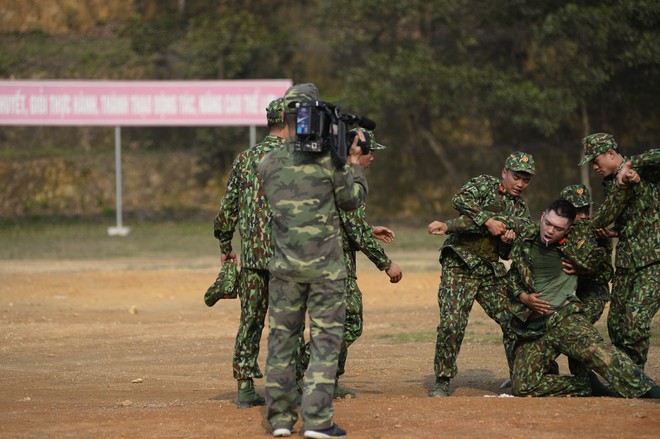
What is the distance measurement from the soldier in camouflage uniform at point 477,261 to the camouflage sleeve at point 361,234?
504mm

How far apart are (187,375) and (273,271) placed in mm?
3796

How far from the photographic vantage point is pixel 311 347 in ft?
22.1

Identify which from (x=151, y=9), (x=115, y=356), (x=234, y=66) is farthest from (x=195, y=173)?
(x=115, y=356)

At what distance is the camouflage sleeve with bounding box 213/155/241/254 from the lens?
804 centimetres

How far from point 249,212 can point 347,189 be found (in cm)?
135

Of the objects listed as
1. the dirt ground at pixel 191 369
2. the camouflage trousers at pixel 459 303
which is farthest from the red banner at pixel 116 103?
the camouflage trousers at pixel 459 303

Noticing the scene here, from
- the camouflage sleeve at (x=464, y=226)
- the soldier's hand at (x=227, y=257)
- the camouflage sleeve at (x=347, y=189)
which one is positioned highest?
the camouflage sleeve at (x=347, y=189)

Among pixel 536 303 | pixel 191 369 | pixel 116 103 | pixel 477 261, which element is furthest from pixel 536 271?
pixel 116 103

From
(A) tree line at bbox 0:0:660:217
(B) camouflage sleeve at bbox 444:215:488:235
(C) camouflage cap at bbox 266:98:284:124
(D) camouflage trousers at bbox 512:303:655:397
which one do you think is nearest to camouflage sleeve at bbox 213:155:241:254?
(C) camouflage cap at bbox 266:98:284:124

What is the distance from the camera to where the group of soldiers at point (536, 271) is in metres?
8.03

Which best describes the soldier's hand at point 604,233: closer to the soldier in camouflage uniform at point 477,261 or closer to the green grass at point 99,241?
the soldier in camouflage uniform at point 477,261

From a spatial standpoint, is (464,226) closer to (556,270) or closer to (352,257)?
(556,270)

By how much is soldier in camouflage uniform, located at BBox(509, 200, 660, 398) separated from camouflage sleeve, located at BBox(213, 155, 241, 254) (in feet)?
7.74

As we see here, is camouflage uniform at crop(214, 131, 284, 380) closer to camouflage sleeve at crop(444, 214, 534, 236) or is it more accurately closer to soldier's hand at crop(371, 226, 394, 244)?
soldier's hand at crop(371, 226, 394, 244)
